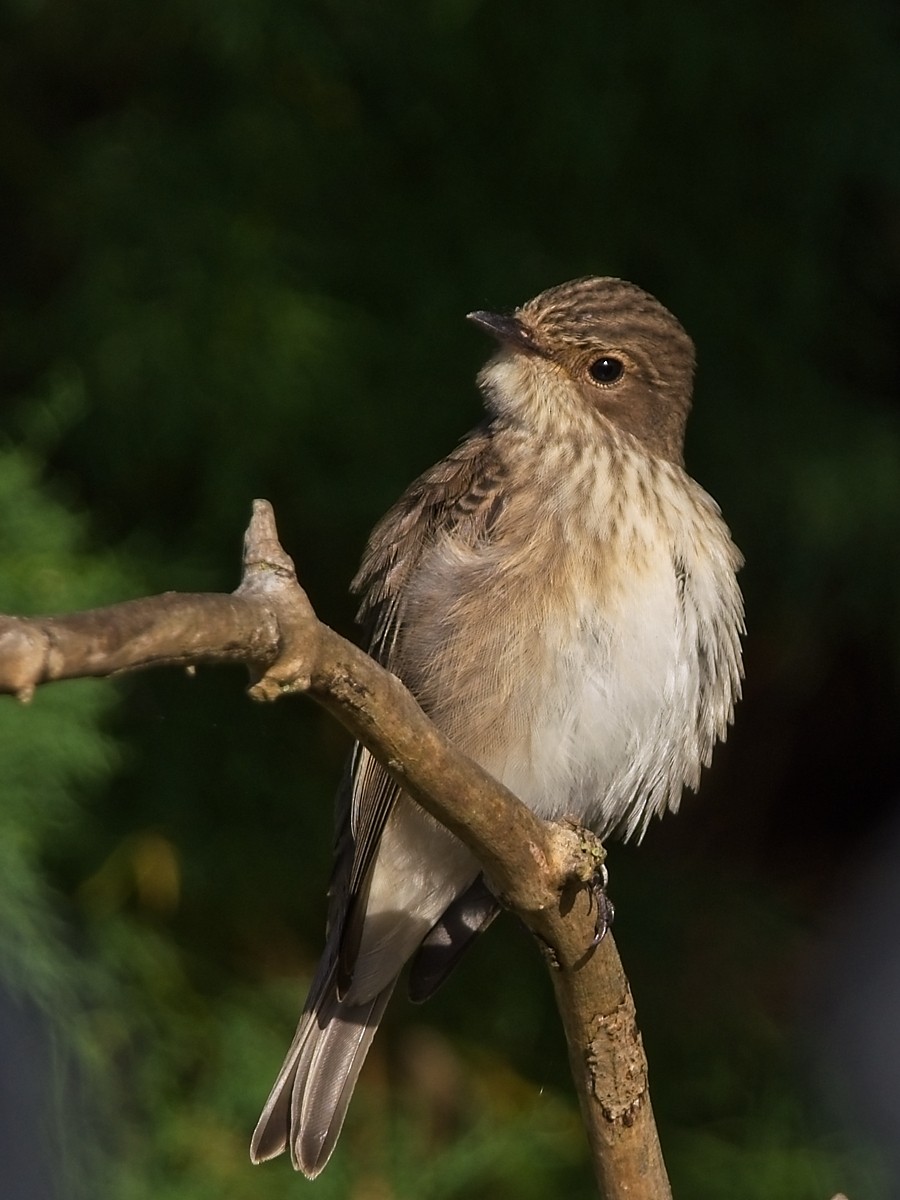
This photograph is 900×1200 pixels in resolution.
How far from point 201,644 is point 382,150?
3325 mm

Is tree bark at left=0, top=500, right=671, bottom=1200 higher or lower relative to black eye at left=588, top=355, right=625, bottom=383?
lower

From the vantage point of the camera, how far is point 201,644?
2117 mm

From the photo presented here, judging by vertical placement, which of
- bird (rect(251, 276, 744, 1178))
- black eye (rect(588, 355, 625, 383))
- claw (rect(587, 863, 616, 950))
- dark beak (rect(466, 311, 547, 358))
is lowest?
claw (rect(587, 863, 616, 950))

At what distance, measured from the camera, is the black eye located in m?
4.00

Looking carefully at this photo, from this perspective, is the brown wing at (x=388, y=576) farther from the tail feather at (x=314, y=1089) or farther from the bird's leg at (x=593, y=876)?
the bird's leg at (x=593, y=876)

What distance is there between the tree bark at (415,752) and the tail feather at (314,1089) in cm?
70

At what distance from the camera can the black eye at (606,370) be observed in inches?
157

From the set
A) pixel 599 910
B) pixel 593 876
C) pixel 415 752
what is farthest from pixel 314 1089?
pixel 415 752

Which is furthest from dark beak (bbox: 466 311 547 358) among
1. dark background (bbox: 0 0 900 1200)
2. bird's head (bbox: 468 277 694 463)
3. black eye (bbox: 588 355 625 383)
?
dark background (bbox: 0 0 900 1200)

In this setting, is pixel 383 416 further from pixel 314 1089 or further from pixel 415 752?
pixel 415 752

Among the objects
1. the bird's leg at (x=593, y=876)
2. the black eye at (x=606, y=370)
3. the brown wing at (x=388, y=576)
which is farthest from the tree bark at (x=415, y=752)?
the black eye at (x=606, y=370)

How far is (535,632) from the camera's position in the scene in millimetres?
3504

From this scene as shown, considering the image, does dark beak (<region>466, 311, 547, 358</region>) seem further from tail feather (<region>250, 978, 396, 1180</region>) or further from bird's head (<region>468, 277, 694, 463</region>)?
tail feather (<region>250, 978, 396, 1180</region>)

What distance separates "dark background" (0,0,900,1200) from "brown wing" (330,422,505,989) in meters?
1.06
